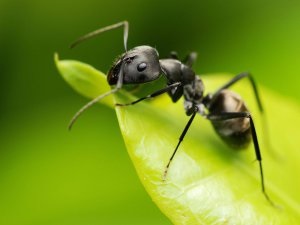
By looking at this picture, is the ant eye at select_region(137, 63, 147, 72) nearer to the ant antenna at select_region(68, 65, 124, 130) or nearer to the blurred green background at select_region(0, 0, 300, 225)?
the ant antenna at select_region(68, 65, 124, 130)

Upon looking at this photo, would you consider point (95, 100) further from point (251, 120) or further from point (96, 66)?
point (96, 66)

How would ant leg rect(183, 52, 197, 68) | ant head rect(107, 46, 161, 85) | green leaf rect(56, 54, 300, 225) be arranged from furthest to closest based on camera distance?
ant leg rect(183, 52, 197, 68)
ant head rect(107, 46, 161, 85)
green leaf rect(56, 54, 300, 225)

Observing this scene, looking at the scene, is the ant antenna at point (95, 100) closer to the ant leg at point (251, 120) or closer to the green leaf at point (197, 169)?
the green leaf at point (197, 169)

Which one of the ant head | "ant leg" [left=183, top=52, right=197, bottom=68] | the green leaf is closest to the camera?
the green leaf

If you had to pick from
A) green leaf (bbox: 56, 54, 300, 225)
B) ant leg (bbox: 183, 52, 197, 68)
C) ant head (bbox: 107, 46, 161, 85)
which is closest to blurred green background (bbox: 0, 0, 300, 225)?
green leaf (bbox: 56, 54, 300, 225)

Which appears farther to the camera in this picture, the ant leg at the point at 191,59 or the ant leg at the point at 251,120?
the ant leg at the point at 191,59

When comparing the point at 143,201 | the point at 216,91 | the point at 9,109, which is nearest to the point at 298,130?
the point at 216,91

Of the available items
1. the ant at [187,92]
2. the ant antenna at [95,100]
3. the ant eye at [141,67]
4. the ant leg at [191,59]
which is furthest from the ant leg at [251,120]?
the ant antenna at [95,100]
